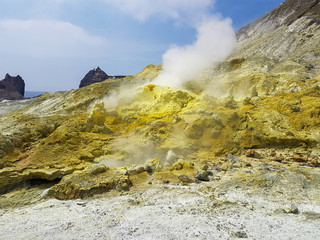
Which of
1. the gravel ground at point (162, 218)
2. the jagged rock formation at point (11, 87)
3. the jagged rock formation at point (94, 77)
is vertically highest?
the jagged rock formation at point (94, 77)

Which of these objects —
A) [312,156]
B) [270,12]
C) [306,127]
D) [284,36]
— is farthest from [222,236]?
[270,12]

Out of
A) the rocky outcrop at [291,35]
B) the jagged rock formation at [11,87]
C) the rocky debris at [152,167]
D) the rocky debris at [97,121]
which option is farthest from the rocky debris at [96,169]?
the jagged rock formation at [11,87]

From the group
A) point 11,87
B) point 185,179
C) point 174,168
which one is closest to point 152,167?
point 174,168

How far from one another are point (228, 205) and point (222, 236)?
46.7 inches

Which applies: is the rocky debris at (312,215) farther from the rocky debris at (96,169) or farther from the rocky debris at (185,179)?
the rocky debris at (96,169)

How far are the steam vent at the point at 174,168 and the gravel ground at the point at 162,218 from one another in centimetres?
3

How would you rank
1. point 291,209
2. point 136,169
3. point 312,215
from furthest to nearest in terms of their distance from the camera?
point 136,169 → point 291,209 → point 312,215

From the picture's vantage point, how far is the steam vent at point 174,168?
4606mm

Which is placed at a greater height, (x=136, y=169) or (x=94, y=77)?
(x=94, y=77)

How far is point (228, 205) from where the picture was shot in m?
5.14

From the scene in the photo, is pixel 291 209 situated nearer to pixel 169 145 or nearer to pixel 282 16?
pixel 169 145

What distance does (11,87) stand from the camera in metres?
61.1

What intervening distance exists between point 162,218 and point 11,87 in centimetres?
7034

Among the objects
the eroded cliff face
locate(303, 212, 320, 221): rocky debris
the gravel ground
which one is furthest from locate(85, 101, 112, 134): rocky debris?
locate(303, 212, 320, 221): rocky debris
